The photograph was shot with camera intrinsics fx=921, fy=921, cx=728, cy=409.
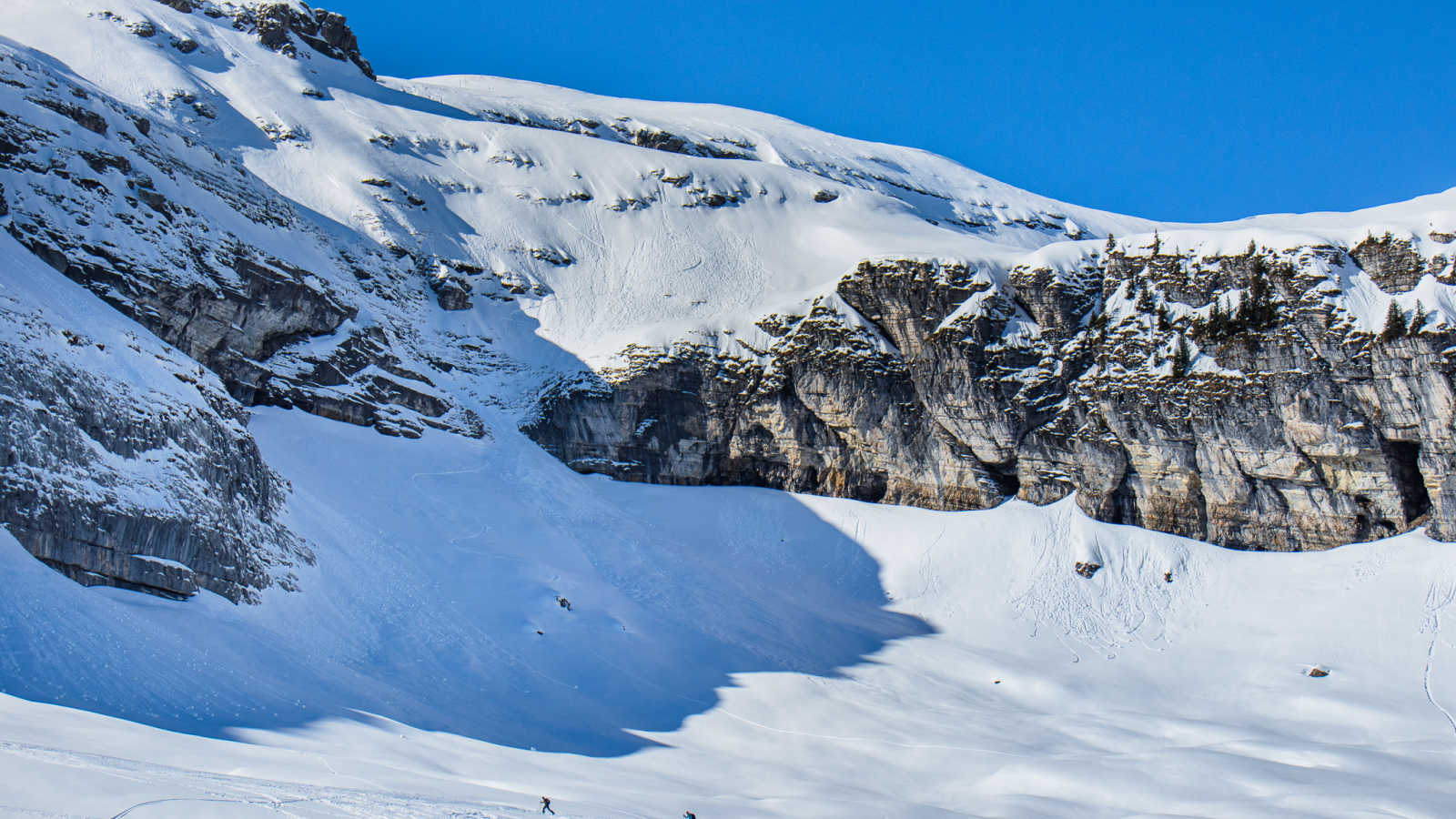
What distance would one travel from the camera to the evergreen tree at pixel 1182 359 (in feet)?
139

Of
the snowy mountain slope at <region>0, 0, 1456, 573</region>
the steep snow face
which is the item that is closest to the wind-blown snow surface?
the snowy mountain slope at <region>0, 0, 1456, 573</region>

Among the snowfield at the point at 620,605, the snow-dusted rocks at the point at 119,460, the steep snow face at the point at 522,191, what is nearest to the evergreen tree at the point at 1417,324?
the snowfield at the point at 620,605

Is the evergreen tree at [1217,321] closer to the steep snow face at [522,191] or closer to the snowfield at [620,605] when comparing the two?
the snowfield at [620,605]

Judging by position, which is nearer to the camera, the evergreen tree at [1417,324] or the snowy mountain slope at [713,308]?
the evergreen tree at [1417,324]

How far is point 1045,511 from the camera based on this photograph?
44.3 meters

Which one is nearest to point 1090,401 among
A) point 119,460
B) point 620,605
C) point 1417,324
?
point 1417,324

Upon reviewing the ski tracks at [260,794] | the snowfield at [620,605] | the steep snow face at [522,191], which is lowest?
the ski tracks at [260,794]

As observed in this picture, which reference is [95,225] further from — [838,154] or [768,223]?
[838,154]

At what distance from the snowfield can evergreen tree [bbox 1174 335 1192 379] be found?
17.6 ft

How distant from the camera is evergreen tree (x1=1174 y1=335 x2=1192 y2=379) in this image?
42281mm

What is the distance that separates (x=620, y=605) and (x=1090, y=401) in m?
24.4

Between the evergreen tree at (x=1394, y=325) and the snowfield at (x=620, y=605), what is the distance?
0.55 m

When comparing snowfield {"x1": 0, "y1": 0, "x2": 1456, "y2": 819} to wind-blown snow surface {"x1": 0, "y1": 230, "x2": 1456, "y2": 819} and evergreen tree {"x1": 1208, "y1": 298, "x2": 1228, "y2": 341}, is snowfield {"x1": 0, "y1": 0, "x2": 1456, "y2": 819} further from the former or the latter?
evergreen tree {"x1": 1208, "y1": 298, "x2": 1228, "y2": 341}

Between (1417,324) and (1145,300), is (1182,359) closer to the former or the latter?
(1145,300)
